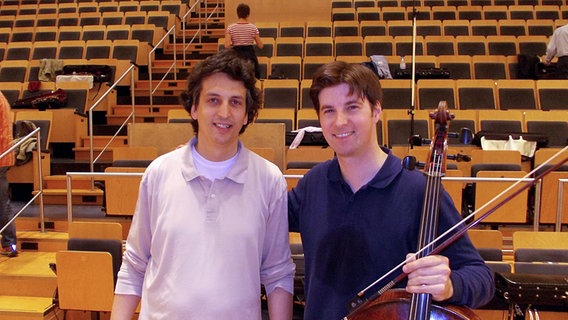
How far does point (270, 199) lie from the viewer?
132 centimetres

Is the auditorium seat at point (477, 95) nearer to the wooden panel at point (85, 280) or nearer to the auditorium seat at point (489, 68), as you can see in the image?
the auditorium seat at point (489, 68)

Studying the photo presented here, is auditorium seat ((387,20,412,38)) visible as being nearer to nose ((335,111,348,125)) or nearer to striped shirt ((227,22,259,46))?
striped shirt ((227,22,259,46))

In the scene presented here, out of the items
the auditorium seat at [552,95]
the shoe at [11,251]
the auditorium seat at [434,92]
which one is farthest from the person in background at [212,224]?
the auditorium seat at [552,95]

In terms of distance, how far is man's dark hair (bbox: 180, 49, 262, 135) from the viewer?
1.28 m

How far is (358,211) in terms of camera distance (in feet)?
3.80

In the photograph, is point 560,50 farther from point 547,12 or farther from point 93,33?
point 93,33

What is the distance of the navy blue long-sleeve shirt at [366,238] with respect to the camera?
1.10m

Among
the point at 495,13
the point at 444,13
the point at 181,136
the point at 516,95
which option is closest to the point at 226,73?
the point at 181,136

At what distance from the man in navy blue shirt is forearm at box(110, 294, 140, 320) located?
0.46 meters

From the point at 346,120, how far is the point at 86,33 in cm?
789

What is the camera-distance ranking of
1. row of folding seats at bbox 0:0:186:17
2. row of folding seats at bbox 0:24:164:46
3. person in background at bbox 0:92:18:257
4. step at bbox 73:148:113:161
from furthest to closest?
row of folding seats at bbox 0:0:186:17 → row of folding seats at bbox 0:24:164:46 → step at bbox 73:148:113:161 → person in background at bbox 0:92:18:257

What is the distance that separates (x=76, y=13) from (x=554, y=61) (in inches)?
306

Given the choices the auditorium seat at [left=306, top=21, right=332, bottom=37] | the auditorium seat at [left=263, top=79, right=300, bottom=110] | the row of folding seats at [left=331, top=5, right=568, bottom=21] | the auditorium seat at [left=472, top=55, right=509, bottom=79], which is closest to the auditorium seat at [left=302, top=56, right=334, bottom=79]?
the auditorium seat at [left=263, top=79, right=300, bottom=110]

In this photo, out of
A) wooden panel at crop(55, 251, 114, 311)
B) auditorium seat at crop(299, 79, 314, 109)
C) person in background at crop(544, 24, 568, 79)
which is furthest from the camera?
person in background at crop(544, 24, 568, 79)
